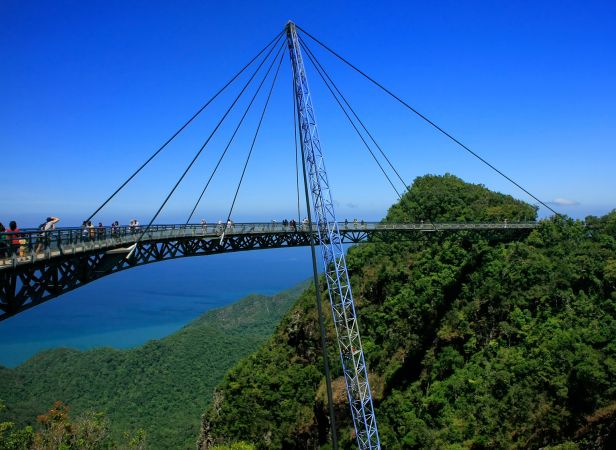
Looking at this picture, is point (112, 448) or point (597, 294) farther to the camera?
point (112, 448)

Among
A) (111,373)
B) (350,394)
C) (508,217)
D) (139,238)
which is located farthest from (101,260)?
(111,373)

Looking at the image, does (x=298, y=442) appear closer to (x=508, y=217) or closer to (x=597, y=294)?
(x=597, y=294)

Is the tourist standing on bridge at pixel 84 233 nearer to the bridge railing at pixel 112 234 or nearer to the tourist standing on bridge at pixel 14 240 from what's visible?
the bridge railing at pixel 112 234

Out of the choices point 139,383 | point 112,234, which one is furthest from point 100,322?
point 112,234

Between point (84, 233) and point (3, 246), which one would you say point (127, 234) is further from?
point (3, 246)

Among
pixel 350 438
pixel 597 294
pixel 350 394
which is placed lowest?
pixel 350 438

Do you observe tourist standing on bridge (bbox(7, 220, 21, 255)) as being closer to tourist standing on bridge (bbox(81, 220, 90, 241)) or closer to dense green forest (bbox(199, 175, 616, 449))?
tourist standing on bridge (bbox(81, 220, 90, 241))

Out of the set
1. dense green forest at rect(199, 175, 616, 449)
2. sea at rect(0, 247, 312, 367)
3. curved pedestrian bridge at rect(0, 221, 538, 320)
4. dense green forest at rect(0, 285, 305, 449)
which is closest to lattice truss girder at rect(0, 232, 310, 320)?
curved pedestrian bridge at rect(0, 221, 538, 320)
